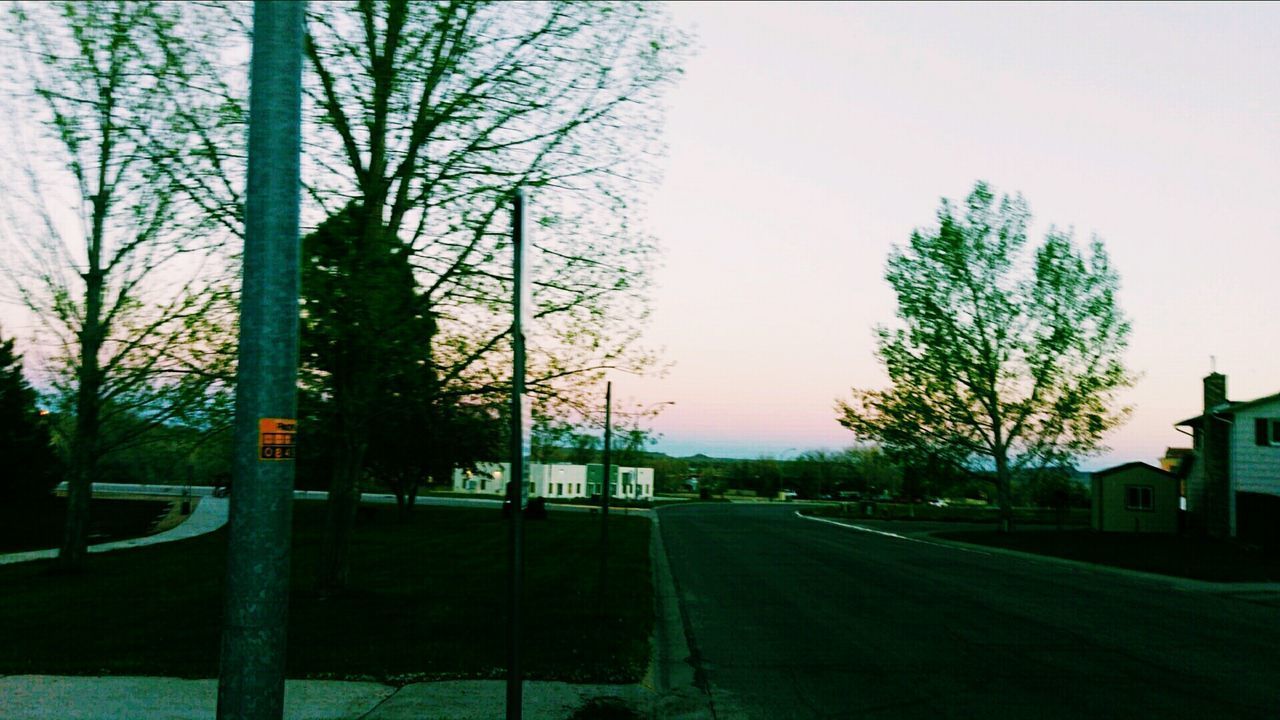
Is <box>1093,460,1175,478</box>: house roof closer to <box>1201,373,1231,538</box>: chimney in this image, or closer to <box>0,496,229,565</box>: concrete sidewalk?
<box>1201,373,1231,538</box>: chimney

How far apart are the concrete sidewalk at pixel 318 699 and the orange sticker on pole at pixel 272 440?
4.11 meters

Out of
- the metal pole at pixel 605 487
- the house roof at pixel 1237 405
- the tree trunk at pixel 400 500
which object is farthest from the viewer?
the tree trunk at pixel 400 500

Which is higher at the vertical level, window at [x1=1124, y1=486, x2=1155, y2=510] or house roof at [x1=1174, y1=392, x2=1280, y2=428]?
house roof at [x1=1174, y1=392, x2=1280, y2=428]

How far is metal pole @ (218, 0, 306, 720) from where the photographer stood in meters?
3.79

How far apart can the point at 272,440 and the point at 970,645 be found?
1019 centimetres

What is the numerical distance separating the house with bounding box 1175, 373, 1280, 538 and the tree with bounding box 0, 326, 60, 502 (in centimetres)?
5087

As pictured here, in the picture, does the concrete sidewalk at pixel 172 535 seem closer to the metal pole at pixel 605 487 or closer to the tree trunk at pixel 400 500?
the tree trunk at pixel 400 500

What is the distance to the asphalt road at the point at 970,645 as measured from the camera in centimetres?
858

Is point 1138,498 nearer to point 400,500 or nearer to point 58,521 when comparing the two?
point 400,500

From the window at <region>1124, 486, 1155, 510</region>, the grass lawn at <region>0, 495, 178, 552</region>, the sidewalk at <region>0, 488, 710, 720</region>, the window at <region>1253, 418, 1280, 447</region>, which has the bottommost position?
the grass lawn at <region>0, 495, 178, 552</region>

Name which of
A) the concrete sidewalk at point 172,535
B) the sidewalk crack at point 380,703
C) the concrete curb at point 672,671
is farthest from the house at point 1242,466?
the concrete sidewalk at point 172,535

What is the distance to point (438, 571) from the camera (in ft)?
66.8

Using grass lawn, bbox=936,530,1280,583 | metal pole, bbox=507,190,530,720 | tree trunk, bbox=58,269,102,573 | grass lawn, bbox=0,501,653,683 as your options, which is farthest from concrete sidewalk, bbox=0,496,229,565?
grass lawn, bbox=936,530,1280,583

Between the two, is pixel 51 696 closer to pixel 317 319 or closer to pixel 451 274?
pixel 317 319
